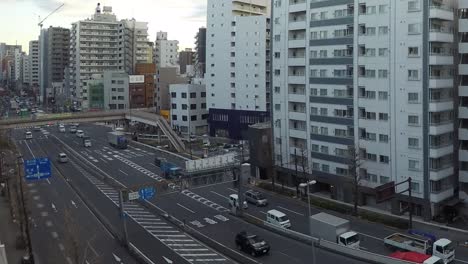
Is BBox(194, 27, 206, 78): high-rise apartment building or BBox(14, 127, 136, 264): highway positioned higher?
BBox(194, 27, 206, 78): high-rise apartment building

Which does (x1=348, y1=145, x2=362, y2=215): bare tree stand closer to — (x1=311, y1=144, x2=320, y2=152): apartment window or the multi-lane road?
the multi-lane road

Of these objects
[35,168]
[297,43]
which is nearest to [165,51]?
[297,43]

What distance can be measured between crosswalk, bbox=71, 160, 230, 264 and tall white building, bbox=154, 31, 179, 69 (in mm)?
91081

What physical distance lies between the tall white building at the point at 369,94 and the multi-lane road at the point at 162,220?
3.81m

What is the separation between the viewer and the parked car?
78.2ft

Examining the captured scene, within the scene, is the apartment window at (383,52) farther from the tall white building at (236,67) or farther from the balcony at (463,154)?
the tall white building at (236,67)

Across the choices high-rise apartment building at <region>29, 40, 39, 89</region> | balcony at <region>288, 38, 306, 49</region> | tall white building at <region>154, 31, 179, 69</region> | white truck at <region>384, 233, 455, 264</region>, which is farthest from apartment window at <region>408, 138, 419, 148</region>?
high-rise apartment building at <region>29, 40, 39, 89</region>

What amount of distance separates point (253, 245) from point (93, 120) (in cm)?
4247

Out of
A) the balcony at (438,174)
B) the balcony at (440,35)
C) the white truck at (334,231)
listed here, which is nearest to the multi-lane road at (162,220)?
the white truck at (334,231)

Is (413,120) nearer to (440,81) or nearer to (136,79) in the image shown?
(440,81)

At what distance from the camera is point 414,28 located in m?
29.3

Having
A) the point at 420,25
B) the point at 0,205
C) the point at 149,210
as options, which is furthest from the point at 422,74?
the point at 0,205

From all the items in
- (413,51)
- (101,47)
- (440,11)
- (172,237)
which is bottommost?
(172,237)

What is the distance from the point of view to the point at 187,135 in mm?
66938
